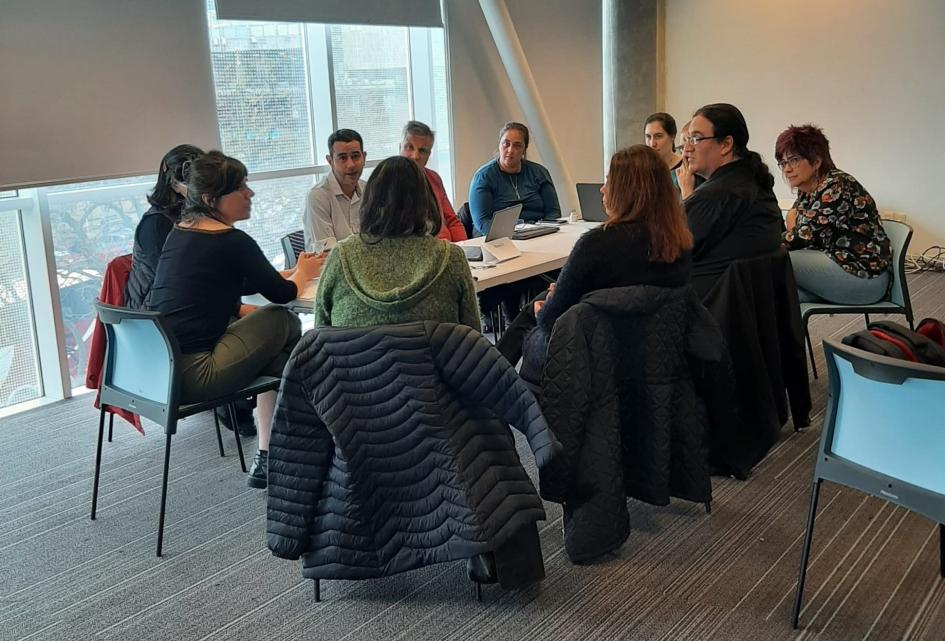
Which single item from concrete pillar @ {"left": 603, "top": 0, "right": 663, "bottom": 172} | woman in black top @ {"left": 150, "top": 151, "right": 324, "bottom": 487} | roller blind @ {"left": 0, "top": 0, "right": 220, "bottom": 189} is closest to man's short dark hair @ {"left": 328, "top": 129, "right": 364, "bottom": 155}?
woman in black top @ {"left": 150, "top": 151, "right": 324, "bottom": 487}

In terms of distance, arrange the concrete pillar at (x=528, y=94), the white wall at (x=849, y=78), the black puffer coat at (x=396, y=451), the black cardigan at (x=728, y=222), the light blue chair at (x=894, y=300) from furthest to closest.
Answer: the white wall at (x=849, y=78) → the concrete pillar at (x=528, y=94) → the light blue chair at (x=894, y=300) → the black cardigan at (x=728, y=222) → the black puffer coat at (x=396, y=451)

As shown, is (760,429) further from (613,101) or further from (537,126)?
(613,101)

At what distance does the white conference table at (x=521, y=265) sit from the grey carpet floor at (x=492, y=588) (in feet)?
2.52

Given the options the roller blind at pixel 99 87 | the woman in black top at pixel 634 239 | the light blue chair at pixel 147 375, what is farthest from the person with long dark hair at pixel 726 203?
the roller blind at pixel 99 87

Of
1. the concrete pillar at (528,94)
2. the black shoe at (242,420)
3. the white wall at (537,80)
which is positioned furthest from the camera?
the white wall at (537,80)

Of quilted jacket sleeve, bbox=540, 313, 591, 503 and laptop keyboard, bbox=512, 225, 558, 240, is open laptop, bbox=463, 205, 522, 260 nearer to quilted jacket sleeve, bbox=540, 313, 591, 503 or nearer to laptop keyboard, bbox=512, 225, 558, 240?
laptop keyboard, bbox=512, 225, 558, 240

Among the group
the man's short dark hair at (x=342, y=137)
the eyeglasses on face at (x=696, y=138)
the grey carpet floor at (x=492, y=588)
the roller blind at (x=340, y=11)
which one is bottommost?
the grey carpet floor at (x=492, y=588)

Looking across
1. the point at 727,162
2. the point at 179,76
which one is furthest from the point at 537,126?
the point at 727,162

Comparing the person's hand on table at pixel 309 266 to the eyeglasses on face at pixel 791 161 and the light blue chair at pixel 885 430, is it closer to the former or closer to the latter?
the light blue chair at pixel 885 430

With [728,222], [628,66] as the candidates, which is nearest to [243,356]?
[728,222]

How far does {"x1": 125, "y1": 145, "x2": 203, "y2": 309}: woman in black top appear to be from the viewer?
337cm

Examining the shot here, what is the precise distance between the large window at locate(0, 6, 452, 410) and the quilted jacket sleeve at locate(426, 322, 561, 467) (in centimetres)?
286

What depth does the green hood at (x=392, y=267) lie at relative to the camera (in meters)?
2.47

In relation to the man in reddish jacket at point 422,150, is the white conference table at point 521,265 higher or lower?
lower
